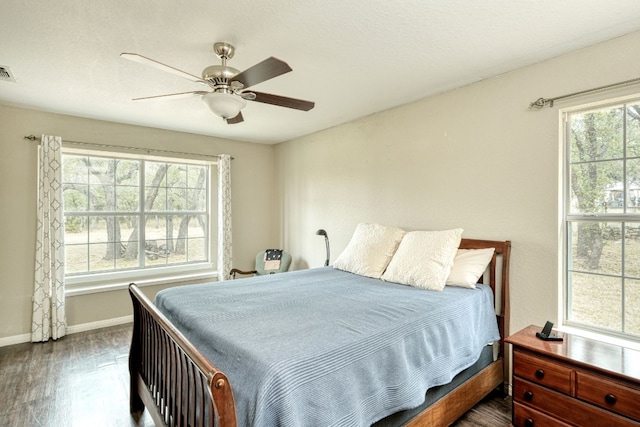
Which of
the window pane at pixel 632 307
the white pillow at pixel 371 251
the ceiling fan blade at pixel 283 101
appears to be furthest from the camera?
the white pillow at pixel 371 251

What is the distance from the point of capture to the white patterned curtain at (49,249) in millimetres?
3291

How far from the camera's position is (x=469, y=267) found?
2.38 m

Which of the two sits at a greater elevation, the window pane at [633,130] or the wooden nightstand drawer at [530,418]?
the window pane at [633,130]

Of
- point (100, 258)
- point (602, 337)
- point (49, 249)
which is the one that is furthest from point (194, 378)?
point (100, 258)

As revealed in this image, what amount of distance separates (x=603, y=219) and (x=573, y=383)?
3.45 feet

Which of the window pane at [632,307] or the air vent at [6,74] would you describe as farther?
the air vent at [6,74]

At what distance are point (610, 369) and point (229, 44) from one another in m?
2.72

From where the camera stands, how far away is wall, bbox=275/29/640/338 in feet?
7.13

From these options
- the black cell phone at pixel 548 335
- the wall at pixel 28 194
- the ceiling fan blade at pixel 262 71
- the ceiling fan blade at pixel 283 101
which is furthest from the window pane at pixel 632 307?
the wall at pixel 28 194

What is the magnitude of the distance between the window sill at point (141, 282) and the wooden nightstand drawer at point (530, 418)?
3731mm

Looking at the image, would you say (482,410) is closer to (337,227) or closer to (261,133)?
(337,227)

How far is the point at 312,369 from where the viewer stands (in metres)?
1.24

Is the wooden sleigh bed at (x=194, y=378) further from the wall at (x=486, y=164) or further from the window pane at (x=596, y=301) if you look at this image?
the window pane at (x=596, y=301)

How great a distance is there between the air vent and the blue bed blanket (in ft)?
6.74
